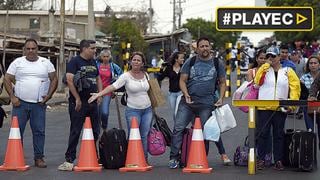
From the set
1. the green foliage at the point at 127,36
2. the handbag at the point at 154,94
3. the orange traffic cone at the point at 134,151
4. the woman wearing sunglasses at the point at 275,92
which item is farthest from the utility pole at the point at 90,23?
the woman wearing sunglasses at the point at 275,92

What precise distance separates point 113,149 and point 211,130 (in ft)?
4.82

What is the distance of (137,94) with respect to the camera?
1030cm

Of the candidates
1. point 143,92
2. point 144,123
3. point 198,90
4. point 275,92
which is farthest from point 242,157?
point 143,92

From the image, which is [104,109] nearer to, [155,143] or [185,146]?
[155,143]

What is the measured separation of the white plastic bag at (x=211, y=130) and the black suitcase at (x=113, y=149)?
47.6 inches

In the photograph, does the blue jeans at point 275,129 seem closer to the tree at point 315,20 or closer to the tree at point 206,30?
the tree at point 315,20

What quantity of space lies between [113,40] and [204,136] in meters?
38.9

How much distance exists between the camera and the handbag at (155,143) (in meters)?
10.4

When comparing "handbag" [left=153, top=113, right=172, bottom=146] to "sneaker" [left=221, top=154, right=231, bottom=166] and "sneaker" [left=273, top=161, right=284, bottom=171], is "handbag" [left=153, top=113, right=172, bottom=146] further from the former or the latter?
"sneaker" [left=273, top=161, right=284, bottom=171]

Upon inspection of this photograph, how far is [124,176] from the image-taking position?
966 cm

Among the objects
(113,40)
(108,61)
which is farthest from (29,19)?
(108,61)

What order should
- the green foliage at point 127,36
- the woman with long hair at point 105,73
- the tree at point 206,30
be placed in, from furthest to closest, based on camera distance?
the tree at point 206,30 < the green foliage at point 127,36 < the woman with long hair at point 105,73

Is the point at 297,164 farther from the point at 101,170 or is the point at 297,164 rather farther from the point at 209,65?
the point at 101,170

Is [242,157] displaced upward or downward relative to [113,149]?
downward
